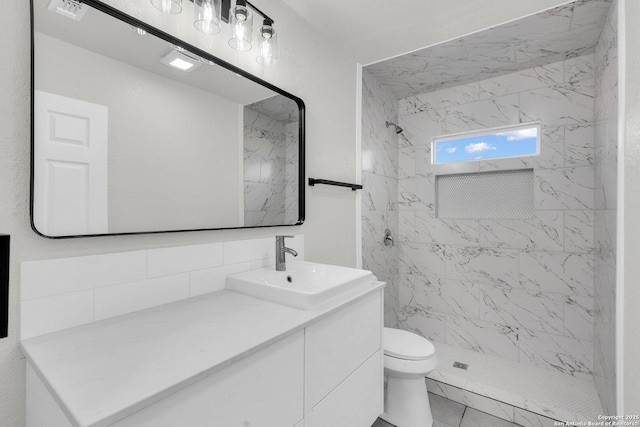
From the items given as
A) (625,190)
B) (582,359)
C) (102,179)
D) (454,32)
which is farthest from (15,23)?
(582,359)

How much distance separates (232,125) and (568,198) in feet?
8.28

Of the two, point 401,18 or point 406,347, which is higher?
point 401,18

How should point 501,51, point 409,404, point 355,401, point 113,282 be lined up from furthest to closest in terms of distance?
point 501,51 → point 409,404 → point 355,401 → point 113,282

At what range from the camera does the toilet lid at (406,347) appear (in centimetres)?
179

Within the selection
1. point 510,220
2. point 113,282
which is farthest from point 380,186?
point 113,282

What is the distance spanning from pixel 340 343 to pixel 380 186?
179cm

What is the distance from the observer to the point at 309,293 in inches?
43.6

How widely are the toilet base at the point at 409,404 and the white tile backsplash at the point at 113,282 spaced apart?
1.25 metres

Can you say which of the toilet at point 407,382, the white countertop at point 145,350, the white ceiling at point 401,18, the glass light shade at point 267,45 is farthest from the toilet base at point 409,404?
the white ceiling at point 401,18

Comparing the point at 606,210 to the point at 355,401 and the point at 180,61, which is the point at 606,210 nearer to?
the point at 355,401

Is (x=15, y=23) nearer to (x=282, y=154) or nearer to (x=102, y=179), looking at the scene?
(x=102, y=179)

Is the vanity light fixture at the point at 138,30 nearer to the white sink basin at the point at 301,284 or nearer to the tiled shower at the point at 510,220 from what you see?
the white sink basin at the point at 301,284

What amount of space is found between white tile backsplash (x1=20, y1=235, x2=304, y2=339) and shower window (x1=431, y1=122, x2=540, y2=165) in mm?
2284

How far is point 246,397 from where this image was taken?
0.82 meters
